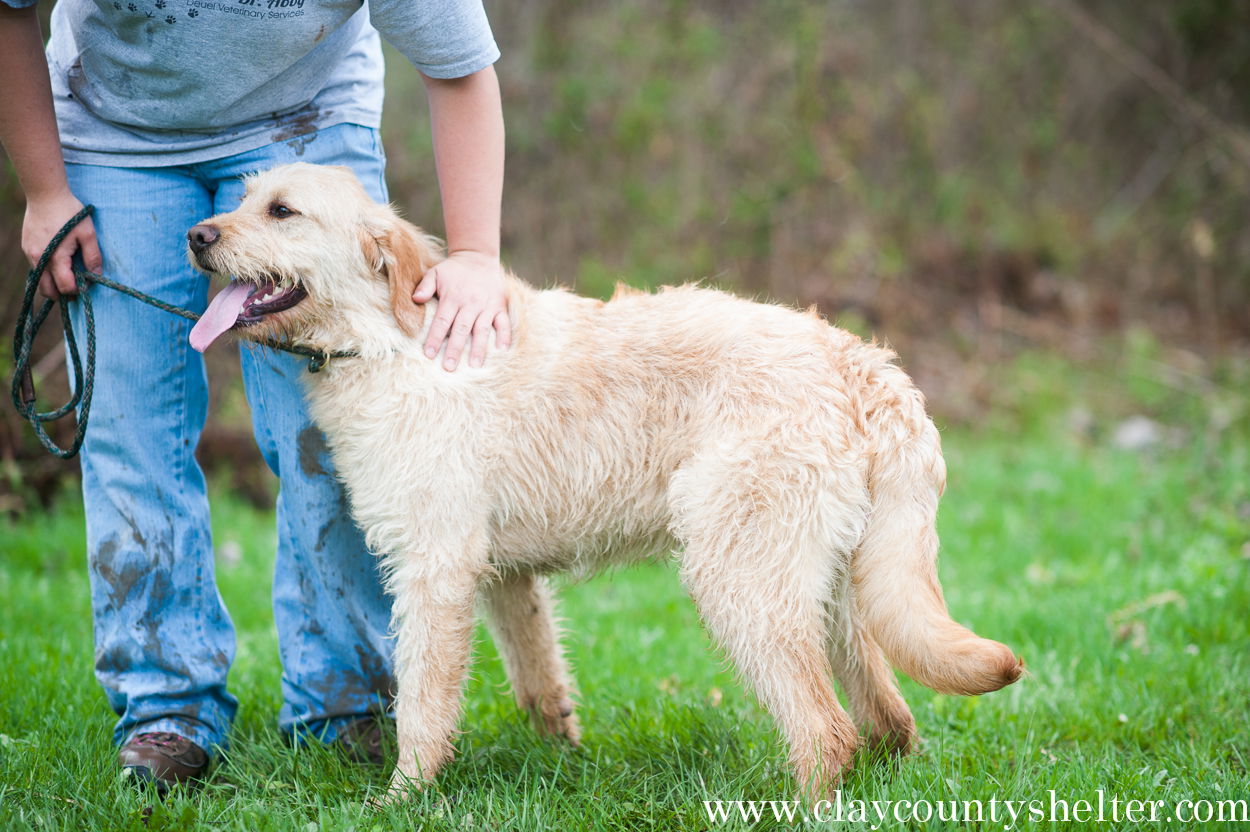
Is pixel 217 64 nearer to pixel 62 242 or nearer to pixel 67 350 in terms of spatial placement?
pixel 62 242

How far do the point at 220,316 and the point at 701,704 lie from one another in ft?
6.18

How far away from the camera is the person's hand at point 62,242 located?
9.49ft

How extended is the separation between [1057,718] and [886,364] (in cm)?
139

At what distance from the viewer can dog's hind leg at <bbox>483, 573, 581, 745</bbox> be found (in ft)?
10.7

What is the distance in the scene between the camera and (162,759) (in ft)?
9.53

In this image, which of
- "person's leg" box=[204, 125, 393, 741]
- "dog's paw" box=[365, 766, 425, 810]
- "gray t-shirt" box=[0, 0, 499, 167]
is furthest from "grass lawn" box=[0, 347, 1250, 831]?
"gray t-shirt" box=[0, 0, 499, 167]

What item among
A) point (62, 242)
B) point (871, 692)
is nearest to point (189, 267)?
point (62, 242)

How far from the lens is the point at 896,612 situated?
8.41 feet

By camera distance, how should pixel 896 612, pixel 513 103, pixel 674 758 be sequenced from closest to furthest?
pixel 896 612, pixel 674 758, pixel 513 103

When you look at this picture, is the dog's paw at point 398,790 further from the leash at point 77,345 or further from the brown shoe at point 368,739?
the leash at point 77,345

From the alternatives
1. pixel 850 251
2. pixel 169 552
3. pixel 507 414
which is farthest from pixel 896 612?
pixel 850 251

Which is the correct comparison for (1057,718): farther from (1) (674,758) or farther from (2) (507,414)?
(2) (507,414)

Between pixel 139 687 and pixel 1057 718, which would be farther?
pixel 1057 718

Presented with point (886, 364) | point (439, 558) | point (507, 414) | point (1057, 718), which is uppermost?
point (886, 364)
